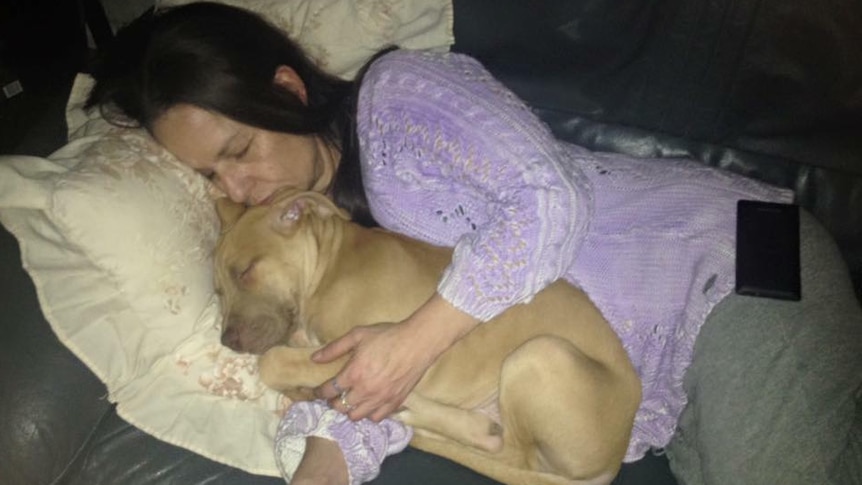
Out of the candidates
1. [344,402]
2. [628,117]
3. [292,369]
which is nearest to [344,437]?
[344,402]

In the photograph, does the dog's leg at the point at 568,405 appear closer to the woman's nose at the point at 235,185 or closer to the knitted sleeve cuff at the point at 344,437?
the knitted sleeve cuff at the point at 344,437

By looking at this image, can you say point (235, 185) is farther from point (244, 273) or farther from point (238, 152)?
point (244, 273)

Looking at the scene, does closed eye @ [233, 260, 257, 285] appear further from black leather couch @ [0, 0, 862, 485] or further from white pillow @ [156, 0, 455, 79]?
white pillow @ [156, 0, 455, 79]

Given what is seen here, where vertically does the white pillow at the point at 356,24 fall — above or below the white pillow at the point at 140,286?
above

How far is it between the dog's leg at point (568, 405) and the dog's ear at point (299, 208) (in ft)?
2.25

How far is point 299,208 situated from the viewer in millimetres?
1916

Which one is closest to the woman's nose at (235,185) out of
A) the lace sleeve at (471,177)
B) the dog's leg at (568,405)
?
the lace sleeve at (471,177)

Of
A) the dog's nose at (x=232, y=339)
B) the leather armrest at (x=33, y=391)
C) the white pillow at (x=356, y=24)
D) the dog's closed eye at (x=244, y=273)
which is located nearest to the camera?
the leather armrest at (x=33, y=391)

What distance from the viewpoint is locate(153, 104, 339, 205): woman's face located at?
1729 mm

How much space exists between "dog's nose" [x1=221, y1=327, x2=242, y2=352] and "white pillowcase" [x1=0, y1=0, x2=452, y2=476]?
0.09m

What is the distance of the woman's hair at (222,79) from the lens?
172 centimetres

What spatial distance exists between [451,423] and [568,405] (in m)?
0.31

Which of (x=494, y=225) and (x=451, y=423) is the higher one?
(x=494, y=225)

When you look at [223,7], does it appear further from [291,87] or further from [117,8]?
[117,8]
